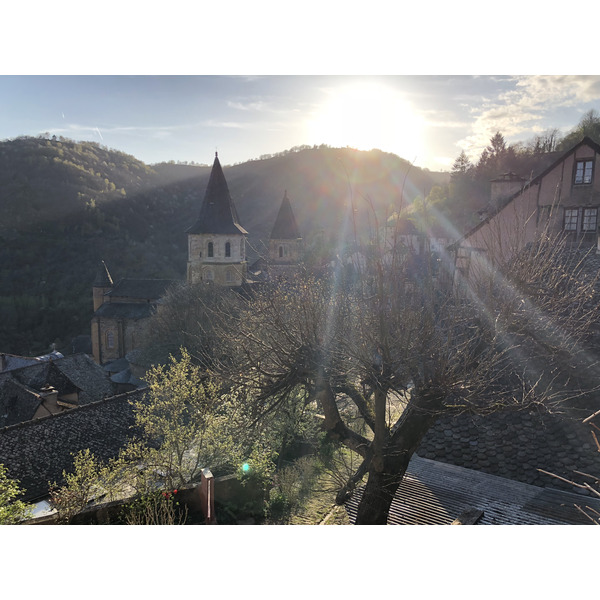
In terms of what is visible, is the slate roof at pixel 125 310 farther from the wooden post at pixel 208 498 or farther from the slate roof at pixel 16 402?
the wooden post at pixel 208 498

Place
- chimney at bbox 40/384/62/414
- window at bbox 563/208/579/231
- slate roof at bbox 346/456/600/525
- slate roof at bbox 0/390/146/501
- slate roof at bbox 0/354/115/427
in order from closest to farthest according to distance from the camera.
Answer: slate roof at bbox 346/456/600/525, slate roof at bbox 0/390/146/501, window at bbox 563/208/579/231, slate roof at bbox 0/354/115/427, chimney at bbox 40/384/62/414

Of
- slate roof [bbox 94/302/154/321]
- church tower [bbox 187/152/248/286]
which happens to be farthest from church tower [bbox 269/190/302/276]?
slate roof [bbox 94/302/154/321]

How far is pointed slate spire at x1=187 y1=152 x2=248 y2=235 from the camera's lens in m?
22.0

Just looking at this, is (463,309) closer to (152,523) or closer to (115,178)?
(152,523)

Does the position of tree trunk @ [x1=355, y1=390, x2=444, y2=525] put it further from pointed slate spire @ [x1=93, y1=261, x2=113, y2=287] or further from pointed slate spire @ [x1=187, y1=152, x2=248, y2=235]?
pointed slate spire @ [x1=93, y1=261, x2=113, y2=287]

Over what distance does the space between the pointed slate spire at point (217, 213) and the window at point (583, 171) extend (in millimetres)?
15980

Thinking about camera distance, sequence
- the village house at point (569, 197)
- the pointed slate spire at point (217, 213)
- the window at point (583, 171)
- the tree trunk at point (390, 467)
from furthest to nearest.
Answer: the pointed slate spire at point (217, 213) < the window at point (583, 171) < the village house at point (569, 197) < the tree trunk at point (390, 467)

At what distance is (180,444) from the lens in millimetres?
6867

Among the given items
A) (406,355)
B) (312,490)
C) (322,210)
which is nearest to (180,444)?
(312,490)

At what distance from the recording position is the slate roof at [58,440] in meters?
8.35

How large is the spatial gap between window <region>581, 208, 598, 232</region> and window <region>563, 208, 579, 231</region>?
0.13 meters

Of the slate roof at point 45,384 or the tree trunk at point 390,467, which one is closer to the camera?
the tree trunk at point 390,467

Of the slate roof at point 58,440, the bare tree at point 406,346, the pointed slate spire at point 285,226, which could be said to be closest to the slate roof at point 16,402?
the slate roof at point 58,440
